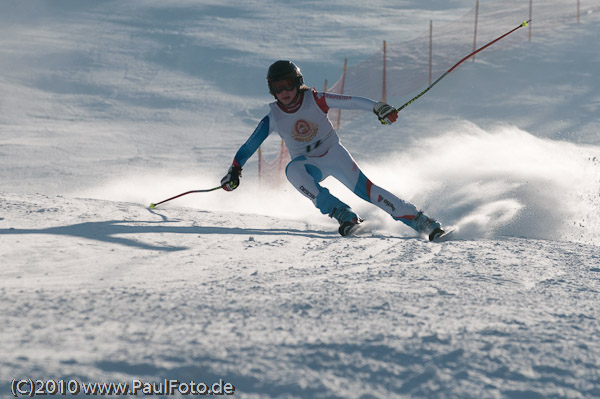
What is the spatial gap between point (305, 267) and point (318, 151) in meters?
1.91

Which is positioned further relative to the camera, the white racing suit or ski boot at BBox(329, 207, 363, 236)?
the white racing suit

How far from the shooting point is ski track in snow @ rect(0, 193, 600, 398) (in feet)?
6.74

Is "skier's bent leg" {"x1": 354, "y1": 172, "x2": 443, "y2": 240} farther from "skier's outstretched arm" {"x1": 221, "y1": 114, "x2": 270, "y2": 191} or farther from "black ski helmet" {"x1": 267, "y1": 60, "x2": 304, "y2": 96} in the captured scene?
"black ski helmet" {"x1": 267, "y1": 60, "x2": 304, "y2": 96}

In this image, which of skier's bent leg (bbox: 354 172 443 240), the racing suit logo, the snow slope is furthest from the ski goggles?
the snow slope

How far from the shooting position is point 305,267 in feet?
11.6

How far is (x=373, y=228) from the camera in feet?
17.2

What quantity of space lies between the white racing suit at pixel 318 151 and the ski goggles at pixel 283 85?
0.54ft

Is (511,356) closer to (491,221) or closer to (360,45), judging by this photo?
(491,221)

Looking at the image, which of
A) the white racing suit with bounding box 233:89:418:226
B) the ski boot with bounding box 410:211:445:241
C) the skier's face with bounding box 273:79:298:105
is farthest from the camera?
the white racing suit with bounding box 233:89:418:226

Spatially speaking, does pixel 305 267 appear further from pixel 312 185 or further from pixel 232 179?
pixel 232 179

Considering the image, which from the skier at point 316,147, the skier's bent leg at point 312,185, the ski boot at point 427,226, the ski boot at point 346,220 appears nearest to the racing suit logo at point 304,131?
the skier at point 316,147

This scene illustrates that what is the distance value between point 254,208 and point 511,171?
260cm

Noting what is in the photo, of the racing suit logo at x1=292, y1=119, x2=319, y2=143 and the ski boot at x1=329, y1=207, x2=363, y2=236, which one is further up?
the racing suit logo at x1=292, y1=119, x2=319, y2=143

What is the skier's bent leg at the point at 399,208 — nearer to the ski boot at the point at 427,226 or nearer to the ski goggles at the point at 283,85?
the ski boot at the point at 427,226
